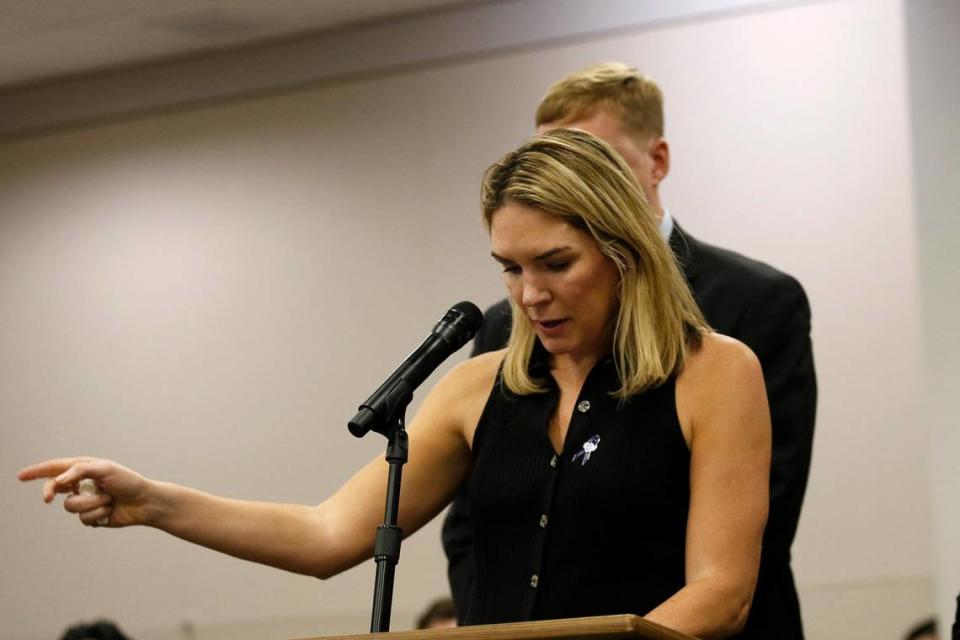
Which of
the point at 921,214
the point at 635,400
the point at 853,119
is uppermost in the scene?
the point at 853,119

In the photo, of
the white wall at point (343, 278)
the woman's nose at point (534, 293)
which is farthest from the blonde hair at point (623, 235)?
the white wall at point (343, 278)

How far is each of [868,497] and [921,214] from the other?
1686mm

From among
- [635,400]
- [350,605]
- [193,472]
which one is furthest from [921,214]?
[193,472]

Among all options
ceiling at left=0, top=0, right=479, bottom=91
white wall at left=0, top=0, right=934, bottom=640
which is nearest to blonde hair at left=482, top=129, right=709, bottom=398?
white wall at left=0, top=0, right=934, bottom=640

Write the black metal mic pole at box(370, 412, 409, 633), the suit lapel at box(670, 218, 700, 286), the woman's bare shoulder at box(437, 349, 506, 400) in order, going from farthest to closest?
the suit lapel at box(670, 218, 700, 286) → the woman's bare shoulder at box(437, 349, 506, 400) → the black metal mic pole at box(370, 412, 409, 633)

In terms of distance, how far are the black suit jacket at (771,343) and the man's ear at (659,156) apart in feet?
0.83

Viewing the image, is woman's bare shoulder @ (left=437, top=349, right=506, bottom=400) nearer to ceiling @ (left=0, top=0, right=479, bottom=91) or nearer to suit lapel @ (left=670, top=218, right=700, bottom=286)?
suit lapel @ (left=670, top=218, right=700, bottom=286)

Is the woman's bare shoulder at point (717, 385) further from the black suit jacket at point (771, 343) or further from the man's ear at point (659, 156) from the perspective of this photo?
the man's ear at point (659, 156)

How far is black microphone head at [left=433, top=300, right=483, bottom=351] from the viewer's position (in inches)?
83.9

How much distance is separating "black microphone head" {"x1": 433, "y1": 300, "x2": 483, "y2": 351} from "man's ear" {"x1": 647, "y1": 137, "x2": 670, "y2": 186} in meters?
1.22

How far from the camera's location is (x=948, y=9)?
3.53m

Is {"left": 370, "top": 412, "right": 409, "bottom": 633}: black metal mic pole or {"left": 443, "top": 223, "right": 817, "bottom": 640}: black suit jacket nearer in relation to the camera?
{"left": 370, "top": 412, "right": 409, "bottom": 633}: black metal mic pole

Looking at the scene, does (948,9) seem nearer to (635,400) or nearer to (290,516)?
(635,400)

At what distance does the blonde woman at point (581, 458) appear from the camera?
83.8 inches
